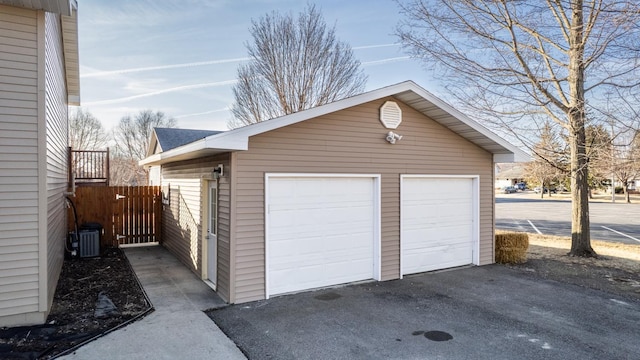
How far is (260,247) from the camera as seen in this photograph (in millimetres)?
5887

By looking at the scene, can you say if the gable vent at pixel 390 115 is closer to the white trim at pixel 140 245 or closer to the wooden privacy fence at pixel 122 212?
the wooden privacy fence at pixel 122 212

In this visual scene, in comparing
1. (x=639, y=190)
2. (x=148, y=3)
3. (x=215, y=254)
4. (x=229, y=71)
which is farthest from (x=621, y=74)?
(x=639, y=190)

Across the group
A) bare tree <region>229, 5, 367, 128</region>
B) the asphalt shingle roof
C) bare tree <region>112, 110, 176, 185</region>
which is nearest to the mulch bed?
the asphalt shingle roof

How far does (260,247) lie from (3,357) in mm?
3140

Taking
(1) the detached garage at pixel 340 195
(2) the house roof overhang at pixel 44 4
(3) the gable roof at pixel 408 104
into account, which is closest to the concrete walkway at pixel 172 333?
(1) the detached garage at pixel 340 195

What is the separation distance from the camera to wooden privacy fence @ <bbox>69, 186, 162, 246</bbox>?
410 inches

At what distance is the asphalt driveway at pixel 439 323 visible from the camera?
4184 millimetres

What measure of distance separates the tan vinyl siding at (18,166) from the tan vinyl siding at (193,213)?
7.72 feet

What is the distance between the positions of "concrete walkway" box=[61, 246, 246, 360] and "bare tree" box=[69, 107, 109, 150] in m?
25.0

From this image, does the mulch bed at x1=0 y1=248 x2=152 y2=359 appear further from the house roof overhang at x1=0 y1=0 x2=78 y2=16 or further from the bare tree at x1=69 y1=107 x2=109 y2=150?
the bare tree at x1=69 y1=107 x2=109 y2=150

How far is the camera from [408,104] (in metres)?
7.40

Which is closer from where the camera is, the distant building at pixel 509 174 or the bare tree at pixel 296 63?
the bare tree at pixel 296 63

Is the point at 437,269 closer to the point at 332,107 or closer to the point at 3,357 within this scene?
the point at 332,107

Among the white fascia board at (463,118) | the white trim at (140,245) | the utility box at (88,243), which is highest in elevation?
the white fascia board at (463,118)
